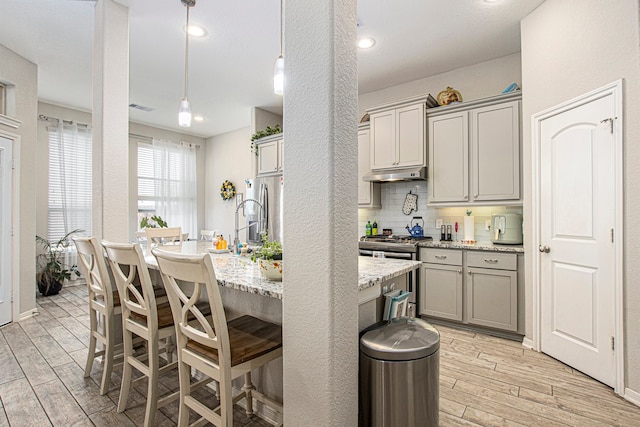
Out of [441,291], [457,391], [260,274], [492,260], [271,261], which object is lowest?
[457,391]

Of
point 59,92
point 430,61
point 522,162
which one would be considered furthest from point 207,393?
point 59,92

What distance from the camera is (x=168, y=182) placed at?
265 inches

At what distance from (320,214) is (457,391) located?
1848 millimetres

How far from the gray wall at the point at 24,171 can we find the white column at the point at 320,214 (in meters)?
4.16

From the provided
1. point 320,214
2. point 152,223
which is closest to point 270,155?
point 152,223

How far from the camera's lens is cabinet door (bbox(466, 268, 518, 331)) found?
314 cm

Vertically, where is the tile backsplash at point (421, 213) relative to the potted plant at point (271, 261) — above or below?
above

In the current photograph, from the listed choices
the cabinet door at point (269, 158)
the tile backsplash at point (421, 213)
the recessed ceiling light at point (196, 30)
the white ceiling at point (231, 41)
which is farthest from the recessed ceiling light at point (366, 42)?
the cabinet door at point (269, 158)

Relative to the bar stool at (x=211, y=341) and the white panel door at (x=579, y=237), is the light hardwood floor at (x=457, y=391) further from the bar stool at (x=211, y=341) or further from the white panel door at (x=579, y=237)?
the bar stool at (x=211, y=341)

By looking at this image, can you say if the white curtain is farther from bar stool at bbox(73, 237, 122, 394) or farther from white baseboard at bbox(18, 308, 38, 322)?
bar stool at bbox(73, 237, 122, 394)

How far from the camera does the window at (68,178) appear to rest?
530cm

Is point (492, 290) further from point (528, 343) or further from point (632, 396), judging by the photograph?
point (632, 396)

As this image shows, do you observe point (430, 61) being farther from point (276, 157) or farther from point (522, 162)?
point (276, 157)

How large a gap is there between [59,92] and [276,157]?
11.0ft
